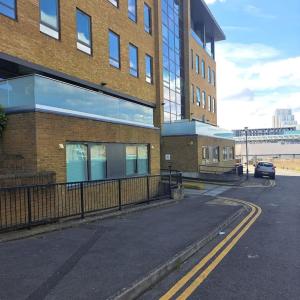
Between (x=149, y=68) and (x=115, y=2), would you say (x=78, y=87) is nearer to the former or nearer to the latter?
(x=115, y=2)

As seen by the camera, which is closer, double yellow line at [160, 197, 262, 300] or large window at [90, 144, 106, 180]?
double yellow line at [160, 197, 262, 300]

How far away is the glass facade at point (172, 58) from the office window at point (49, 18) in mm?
16855

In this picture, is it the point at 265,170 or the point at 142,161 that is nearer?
the point at 142,161

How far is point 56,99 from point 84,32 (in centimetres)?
647

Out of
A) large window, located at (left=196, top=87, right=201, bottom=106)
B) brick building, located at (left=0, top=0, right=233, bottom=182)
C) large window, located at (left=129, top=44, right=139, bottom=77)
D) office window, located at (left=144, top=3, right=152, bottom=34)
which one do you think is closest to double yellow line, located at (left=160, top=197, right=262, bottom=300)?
brick building, located at (left=0, top=0, right=233, bottom=182)

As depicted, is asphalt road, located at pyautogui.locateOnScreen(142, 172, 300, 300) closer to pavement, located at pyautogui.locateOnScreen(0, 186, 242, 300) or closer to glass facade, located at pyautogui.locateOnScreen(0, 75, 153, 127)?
pavement, located at pyautogui.locateOnScreen(0, 186, 242, 300)

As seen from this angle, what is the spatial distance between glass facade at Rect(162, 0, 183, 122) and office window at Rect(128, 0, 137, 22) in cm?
909

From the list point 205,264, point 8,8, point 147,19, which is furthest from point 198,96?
point 205,264

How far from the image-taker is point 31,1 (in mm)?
13742

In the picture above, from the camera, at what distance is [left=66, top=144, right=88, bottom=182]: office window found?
12.4m

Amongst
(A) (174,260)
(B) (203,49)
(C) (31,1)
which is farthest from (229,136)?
(A) (174,260)

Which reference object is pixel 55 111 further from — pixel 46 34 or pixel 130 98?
pixel 130 98

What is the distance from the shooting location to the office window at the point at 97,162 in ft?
45.0

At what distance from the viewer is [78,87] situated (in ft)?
44.2
